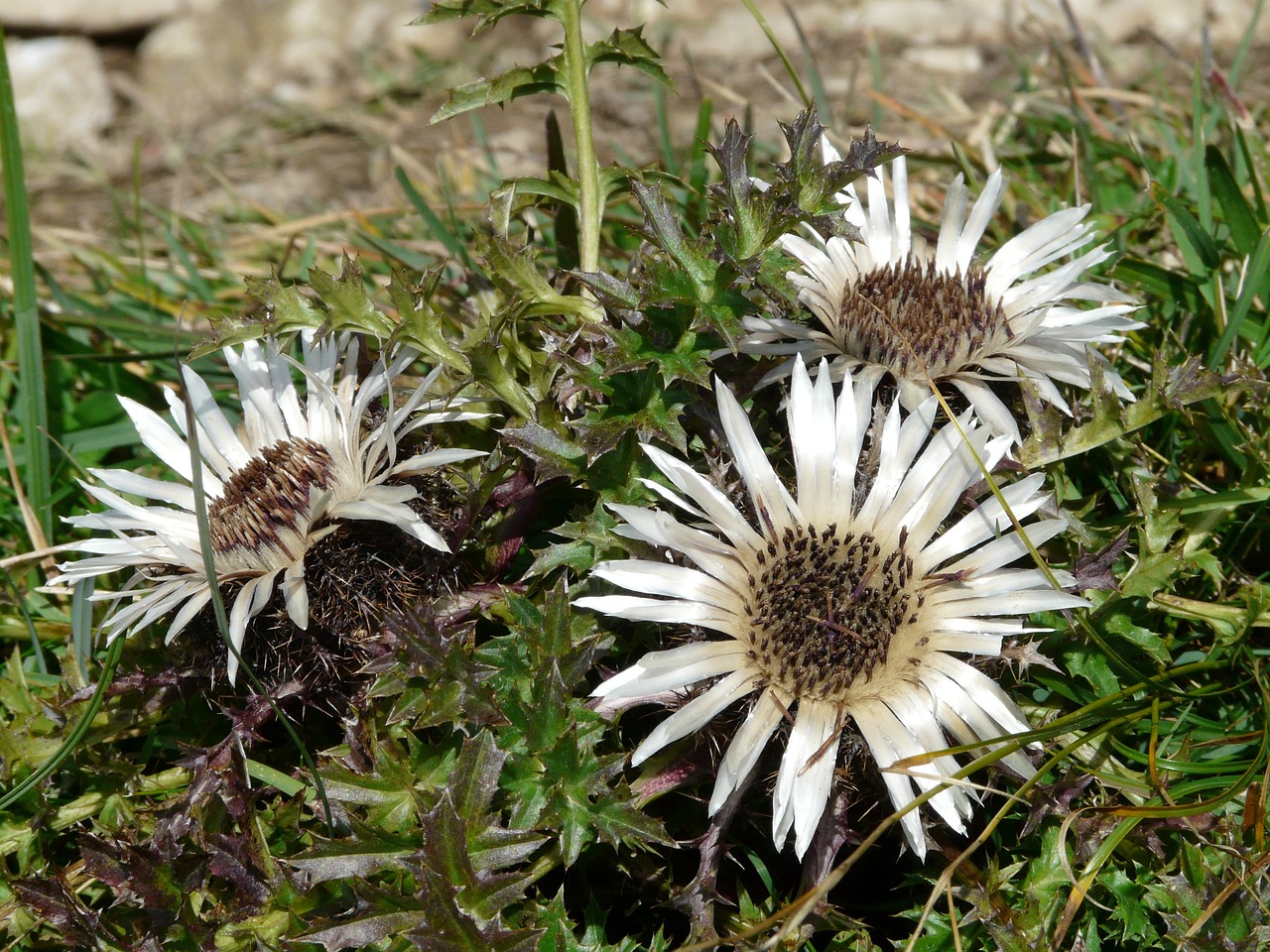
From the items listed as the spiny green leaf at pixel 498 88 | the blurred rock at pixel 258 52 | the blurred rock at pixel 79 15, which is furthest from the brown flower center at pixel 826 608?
the blurred rock at pixel 79 15

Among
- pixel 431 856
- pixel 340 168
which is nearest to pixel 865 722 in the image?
pixel 431 856

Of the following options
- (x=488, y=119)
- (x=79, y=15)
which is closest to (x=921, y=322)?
(x=488, y=119)

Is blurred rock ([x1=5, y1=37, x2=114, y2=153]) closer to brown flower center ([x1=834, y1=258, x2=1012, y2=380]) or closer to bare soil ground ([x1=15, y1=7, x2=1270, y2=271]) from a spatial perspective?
bare soil ground ([x1=15, y1=7, x2=1270, y2=271])

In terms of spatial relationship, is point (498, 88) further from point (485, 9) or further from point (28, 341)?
point (28, 341)

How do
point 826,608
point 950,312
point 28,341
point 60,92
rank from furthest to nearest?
point 60,92 < point 28,341 < point 950,312 < point 826,608

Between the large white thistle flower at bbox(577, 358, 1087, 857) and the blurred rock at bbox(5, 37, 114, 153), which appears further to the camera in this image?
the blurred rock at bbox(5, 37, 114, 153)

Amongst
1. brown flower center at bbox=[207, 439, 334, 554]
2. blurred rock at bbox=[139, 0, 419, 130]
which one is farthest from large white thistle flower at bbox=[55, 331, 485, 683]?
blurred rock at bbox=[139, 0, 419, 130]
